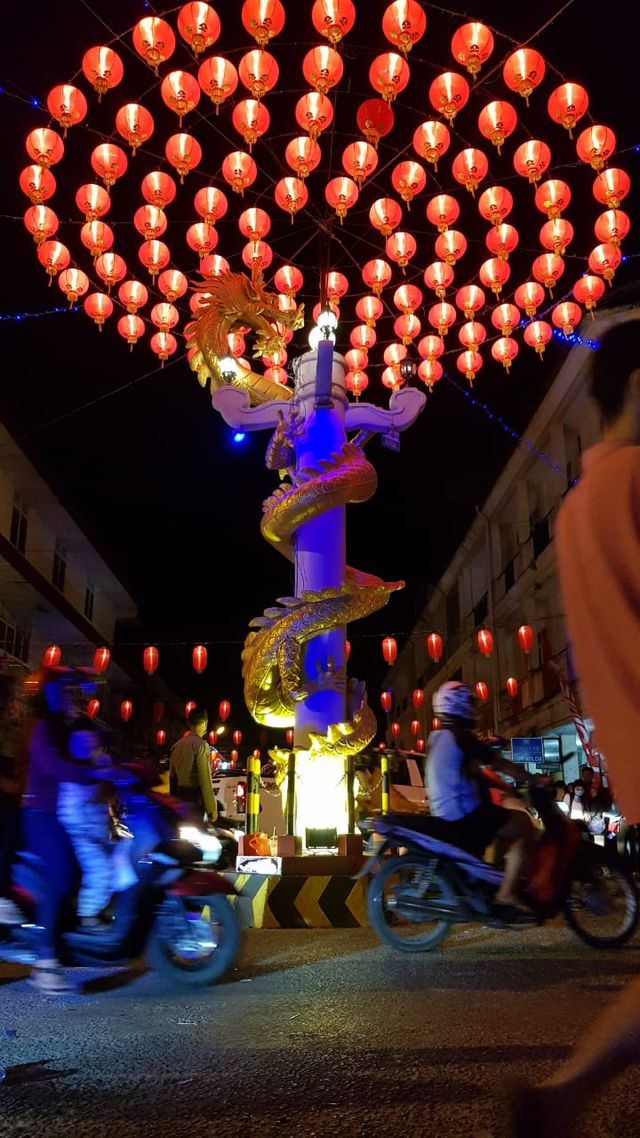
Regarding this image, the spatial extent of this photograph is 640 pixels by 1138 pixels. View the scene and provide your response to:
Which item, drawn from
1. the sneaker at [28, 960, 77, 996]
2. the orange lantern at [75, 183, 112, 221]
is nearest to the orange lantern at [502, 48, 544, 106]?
the orange lantern at [75, 183, 112, 221]

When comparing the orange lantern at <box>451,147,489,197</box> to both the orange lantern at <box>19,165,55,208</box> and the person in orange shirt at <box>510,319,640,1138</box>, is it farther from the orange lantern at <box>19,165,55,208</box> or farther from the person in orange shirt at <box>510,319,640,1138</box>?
the person in orange shirt at <box>510,319,640,1138</box>

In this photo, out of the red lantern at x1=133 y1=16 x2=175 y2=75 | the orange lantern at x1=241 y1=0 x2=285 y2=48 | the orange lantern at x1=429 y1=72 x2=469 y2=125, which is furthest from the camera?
the orange lantern at x1=429 y1=72 x2=469 y2=125

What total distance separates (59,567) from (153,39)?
75.5 feet

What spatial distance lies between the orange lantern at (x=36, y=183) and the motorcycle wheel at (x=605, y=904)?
10.3 m

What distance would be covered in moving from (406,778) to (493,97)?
40.7 ft

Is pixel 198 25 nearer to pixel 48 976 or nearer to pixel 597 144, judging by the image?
pixel 597 144

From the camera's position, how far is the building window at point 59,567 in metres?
30.3

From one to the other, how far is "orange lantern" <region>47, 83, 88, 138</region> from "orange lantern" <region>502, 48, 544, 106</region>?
17.0 ft

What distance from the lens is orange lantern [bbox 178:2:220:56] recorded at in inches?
383

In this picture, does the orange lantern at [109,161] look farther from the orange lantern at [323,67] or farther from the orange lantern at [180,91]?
the orange lantern at [323,67]

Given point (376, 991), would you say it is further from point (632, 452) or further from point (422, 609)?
point (422, 609)

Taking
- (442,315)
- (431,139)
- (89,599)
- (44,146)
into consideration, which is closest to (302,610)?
(442,315)

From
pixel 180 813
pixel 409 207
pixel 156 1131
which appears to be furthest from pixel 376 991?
pixel 409 207

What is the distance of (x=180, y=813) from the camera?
4.86 metres
